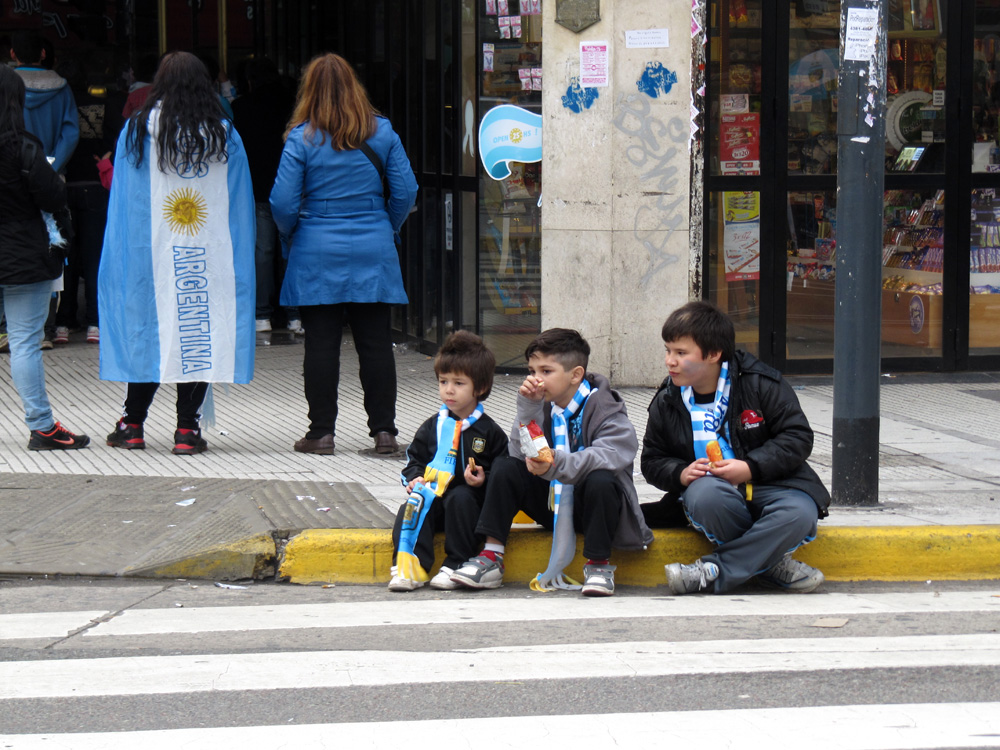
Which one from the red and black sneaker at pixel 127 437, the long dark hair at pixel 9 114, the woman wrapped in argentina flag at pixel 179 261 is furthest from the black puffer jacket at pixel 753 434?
the long dark hair at pixel 9 114

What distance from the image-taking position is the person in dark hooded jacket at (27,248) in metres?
6.48

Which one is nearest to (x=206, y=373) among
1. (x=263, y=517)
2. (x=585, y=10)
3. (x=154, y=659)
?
(x=263, y=517)

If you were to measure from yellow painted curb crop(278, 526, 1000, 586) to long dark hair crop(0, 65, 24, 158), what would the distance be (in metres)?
2.68

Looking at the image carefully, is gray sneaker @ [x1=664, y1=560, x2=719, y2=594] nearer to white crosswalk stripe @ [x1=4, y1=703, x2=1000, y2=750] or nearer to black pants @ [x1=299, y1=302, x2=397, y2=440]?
white crosswalk stripe @ [x1=4, y1=703, x2=1000, y2=750]

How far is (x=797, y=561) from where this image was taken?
198 inches

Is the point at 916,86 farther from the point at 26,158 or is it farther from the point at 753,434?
the point at 26,158

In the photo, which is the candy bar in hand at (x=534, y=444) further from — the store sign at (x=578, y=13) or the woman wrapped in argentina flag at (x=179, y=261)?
the store sign at (x=578, y=13)

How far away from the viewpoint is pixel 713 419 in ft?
16.2

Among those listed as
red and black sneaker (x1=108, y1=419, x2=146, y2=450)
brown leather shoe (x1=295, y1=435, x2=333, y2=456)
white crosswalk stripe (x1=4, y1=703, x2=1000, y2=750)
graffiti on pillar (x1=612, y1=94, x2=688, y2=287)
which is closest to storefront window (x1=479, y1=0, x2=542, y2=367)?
graffiti on pillar (x1=612, y1=94, x2=688, y2=287)

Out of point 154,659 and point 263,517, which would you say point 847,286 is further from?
point 154,659

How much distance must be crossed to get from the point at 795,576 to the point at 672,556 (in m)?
0.48

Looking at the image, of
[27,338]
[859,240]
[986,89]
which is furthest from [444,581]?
[986,89]

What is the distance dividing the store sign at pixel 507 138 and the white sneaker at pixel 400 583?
4.27 m

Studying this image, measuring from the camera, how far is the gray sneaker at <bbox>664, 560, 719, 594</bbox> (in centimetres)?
489
